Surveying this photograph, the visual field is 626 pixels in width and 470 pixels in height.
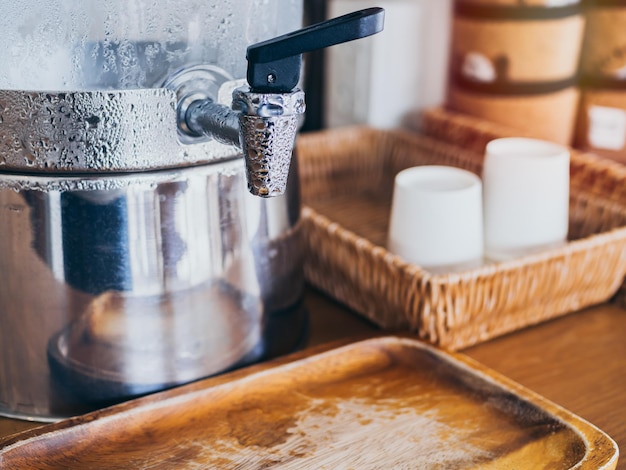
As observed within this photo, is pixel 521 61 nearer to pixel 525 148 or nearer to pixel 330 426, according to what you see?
pixel 525 148

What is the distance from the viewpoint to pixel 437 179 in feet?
2.50

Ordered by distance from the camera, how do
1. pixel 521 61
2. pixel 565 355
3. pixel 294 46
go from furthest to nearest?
pixel 521 61 < pixel 565 355 < pixel 294 46

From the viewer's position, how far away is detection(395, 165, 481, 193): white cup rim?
29.3 inches

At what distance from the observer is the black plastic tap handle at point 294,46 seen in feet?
1.39

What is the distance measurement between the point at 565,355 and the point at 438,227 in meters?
0.17

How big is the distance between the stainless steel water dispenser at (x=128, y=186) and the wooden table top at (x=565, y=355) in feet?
0.28

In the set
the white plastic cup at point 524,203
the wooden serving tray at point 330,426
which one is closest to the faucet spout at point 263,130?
the wooden serving tray at point 330,426

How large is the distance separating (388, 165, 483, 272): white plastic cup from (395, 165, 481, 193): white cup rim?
0.06ft

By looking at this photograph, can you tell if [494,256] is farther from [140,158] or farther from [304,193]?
[140,158]

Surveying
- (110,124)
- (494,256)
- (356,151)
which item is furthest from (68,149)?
(356,151)

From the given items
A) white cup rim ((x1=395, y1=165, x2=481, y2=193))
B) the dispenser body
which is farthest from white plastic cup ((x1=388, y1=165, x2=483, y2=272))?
the dispenser body

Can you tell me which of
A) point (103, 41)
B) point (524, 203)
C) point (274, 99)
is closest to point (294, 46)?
point (274, 99)

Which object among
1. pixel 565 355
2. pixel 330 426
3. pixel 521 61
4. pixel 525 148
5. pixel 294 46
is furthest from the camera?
pixel 521 61

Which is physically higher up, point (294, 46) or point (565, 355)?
point (294, 46)
